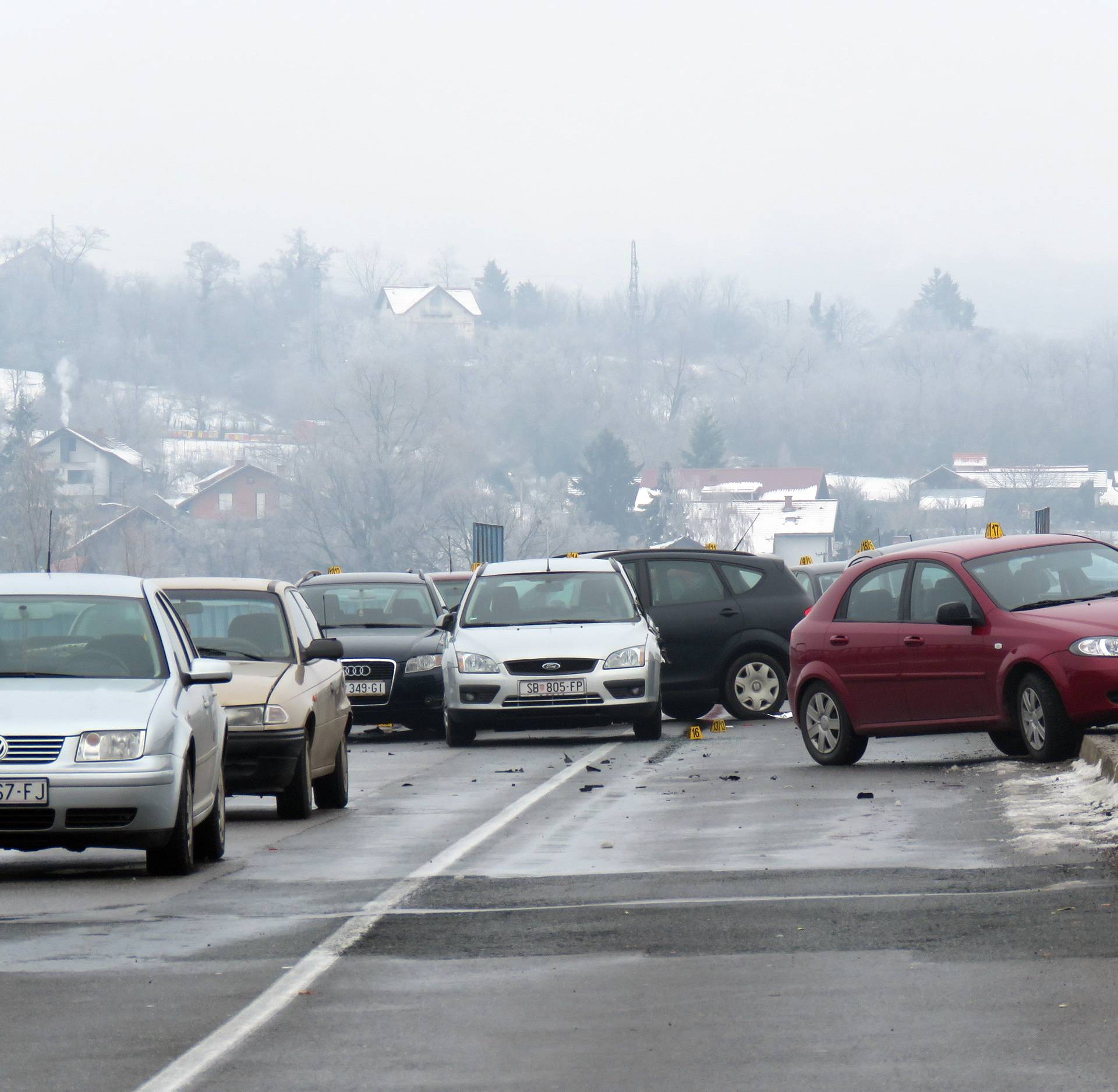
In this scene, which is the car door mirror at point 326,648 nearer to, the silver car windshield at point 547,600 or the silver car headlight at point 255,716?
the silver car headlight at point 255,716

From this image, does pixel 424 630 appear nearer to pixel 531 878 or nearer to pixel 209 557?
pixel 531 878

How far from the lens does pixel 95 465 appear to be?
17575 centimetres

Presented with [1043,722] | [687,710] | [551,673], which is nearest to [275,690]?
[1043,722]

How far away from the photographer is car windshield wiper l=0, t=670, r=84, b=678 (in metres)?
10.8

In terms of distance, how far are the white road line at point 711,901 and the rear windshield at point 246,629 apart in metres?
5.60

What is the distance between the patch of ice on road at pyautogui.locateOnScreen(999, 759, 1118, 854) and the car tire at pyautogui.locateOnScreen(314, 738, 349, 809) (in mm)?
4093

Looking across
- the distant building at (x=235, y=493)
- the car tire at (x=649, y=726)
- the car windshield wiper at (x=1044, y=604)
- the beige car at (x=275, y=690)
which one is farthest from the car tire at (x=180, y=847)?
the distant building at (x=235, y=493)

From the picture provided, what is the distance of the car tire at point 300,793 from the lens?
1358 cm

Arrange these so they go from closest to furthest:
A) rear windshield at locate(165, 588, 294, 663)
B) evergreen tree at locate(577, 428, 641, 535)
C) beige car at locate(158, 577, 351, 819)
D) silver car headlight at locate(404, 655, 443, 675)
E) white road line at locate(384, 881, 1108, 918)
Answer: white road line at locate(384, 881, 1108, 918), beige car at locate(158, 577, 351, 819), rear windshield at locate(165, 588, 294, 663), silver car headlight at locate(404, 655, 443, 675), evergreen tree at locate(577, 428, 641, 535)

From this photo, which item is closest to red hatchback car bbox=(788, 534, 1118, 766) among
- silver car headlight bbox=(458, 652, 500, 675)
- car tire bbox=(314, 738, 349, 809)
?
car tire bbox=(314, 738, 349, 809)

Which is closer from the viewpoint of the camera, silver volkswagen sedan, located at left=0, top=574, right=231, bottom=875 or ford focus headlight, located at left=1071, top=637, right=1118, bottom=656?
silver volkswagen sedan, located at left=0, top=574, right=231, bottom=875

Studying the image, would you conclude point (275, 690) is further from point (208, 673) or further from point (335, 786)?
A: point (208, 673)

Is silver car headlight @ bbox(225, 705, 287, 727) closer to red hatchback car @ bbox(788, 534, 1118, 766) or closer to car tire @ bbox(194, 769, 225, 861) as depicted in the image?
car tire @ bbox(194, 769, 225, 861)

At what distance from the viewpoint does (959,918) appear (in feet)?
27.0
